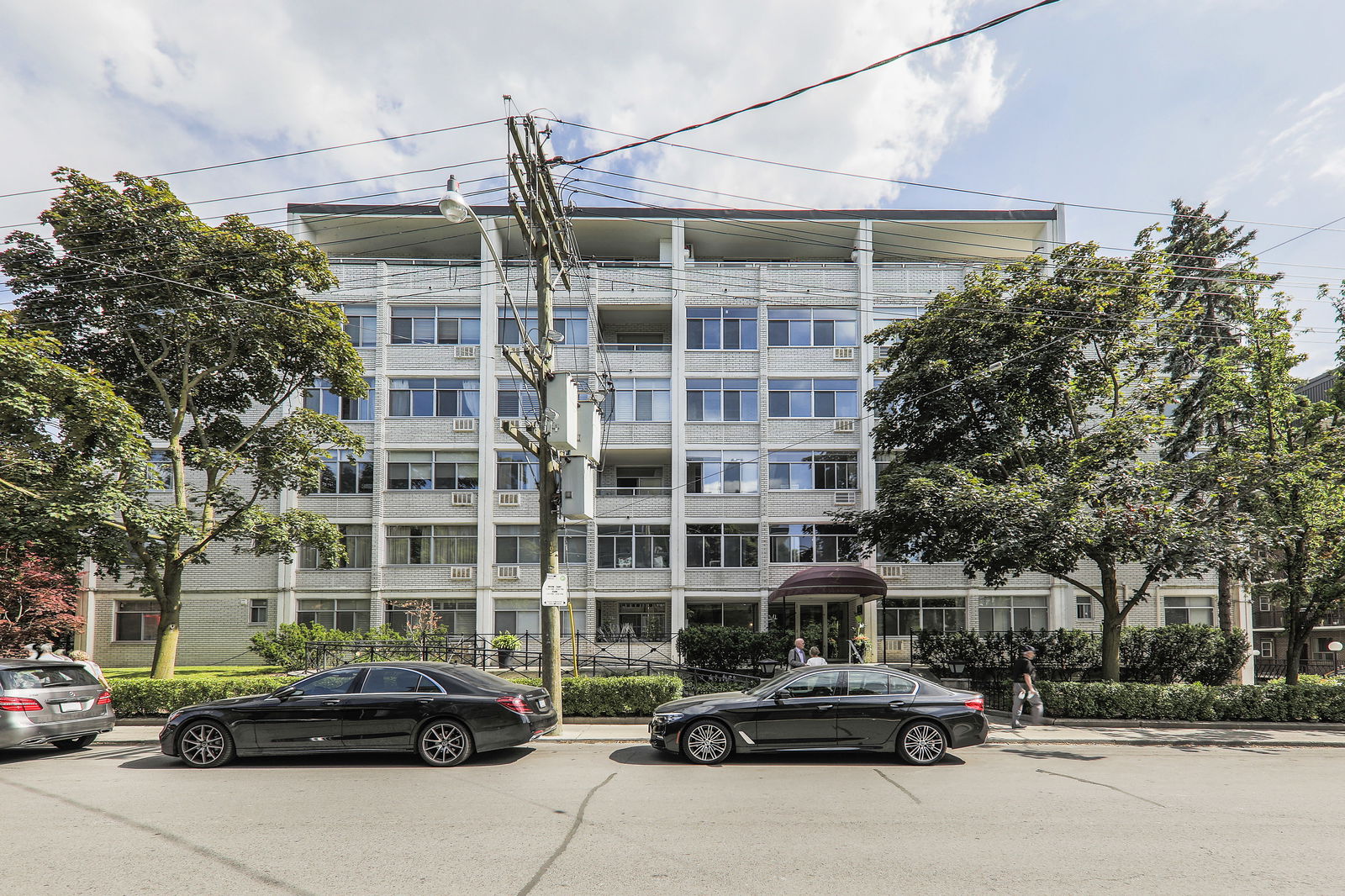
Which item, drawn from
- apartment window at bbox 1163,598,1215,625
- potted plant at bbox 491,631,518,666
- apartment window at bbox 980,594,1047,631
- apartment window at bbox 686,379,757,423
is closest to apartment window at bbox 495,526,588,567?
potted plant at bbox 491,631,518,666

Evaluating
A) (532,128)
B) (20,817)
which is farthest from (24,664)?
(532,128)

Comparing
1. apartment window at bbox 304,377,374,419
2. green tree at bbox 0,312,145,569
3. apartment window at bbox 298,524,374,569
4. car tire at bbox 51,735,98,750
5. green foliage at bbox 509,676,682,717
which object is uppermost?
apartment window at bbox 304,377,374,419

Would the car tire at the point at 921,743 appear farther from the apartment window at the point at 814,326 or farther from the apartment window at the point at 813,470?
the apartment window at the point at 814,326

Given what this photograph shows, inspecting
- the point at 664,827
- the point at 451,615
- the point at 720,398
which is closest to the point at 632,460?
the point at 720,398

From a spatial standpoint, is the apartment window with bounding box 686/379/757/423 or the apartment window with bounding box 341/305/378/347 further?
the apartment window with bounding box 686/379/757/423

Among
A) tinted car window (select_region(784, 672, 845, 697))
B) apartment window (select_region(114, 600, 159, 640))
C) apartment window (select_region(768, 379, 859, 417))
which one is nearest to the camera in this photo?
tinted car window (select_region(784, 672, 845, 697))

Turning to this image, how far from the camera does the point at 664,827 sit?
7.52 metres

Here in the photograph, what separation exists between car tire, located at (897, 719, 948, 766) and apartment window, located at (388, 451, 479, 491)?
2119 cm

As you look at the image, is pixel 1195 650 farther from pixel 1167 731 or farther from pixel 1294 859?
pixel 1294 859

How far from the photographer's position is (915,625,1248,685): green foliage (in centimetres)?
2348

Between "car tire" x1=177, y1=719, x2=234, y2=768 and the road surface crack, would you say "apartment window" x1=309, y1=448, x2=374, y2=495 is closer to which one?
"car tire" x1=177, y1=719, x2=234, y2=768

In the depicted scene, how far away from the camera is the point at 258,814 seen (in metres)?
8.03

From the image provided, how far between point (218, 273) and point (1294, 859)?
717 inches

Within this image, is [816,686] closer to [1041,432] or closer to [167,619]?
[1041,432]
